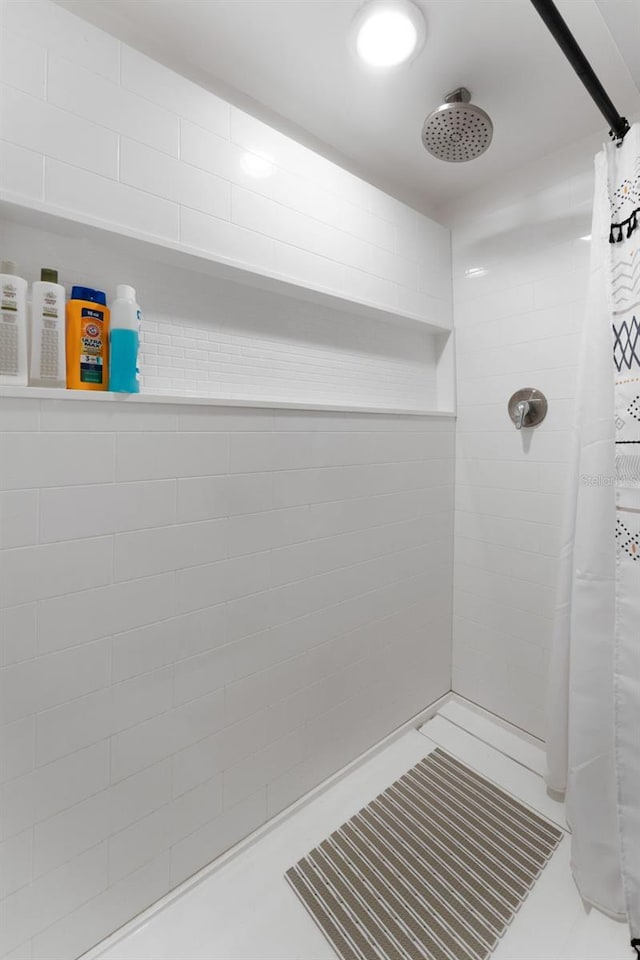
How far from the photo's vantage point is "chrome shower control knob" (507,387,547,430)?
63.7 inches

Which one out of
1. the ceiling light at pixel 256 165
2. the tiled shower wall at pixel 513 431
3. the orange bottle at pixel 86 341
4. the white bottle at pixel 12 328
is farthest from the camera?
the tiled shower wall at pixel 513 431

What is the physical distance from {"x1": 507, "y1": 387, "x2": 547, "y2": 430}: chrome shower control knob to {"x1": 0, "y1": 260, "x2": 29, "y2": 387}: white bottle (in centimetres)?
158

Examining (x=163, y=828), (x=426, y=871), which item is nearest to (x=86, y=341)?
(x=163, y=828)

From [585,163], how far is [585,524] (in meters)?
1.28

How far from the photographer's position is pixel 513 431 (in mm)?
1712

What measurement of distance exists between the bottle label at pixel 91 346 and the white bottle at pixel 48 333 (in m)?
0.04

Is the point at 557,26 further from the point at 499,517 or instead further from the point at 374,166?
the point at 499,517

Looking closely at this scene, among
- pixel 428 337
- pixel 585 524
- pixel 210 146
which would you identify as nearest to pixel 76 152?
pixel 210 146

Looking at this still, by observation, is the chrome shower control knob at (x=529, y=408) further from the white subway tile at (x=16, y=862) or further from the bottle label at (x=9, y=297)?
the white subway tile at (x=16, y=862)

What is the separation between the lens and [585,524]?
3.86ft

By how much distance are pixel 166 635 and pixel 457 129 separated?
1.62 meters

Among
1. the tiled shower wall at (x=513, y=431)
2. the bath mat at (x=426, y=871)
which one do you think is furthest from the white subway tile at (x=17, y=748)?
the tiled shower wall at (x=513, y=431)

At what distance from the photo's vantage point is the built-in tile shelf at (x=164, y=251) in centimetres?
89

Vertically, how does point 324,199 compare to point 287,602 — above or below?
above
